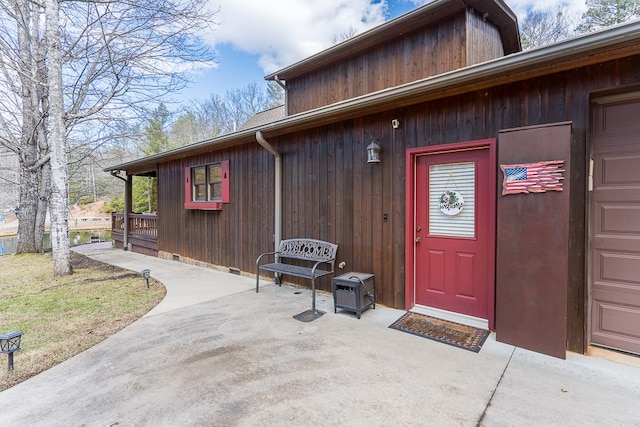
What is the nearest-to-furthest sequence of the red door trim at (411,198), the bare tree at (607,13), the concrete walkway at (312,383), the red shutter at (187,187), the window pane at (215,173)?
the concrete walkway at (312,383), the red door trim at (411,198), the window pane at (215,173), the red shutter at (187,187), the bare tree at (607,13)

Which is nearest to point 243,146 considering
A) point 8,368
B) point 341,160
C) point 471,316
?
point 341,160

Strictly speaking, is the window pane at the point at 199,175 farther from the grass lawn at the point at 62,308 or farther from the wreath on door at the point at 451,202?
the wreath on door at the point at 451,202

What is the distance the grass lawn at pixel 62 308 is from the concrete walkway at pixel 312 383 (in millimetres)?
238

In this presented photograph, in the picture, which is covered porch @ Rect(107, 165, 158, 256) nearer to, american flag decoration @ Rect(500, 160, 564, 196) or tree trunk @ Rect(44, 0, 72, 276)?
tree trunk @ Rect(44, 0, 72, 276)

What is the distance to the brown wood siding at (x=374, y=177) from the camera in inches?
100

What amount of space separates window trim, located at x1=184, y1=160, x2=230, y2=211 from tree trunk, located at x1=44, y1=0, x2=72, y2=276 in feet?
7.20

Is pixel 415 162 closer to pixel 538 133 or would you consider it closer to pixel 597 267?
pixel 538 133

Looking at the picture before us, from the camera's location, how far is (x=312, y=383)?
2225 millimetres

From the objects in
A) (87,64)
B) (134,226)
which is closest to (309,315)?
(87,64)

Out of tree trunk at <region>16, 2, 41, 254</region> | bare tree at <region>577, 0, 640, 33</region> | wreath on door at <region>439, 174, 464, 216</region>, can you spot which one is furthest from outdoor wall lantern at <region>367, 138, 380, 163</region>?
bare tree at <region>577, 0, 640, 33</region>

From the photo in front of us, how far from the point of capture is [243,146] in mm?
5801

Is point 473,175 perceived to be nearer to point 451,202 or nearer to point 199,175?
point 451,202

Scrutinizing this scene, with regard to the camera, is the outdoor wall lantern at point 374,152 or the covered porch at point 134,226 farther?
the covered porch at point 134,226

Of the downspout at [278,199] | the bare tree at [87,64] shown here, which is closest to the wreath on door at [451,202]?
the downspout at [278,199]
